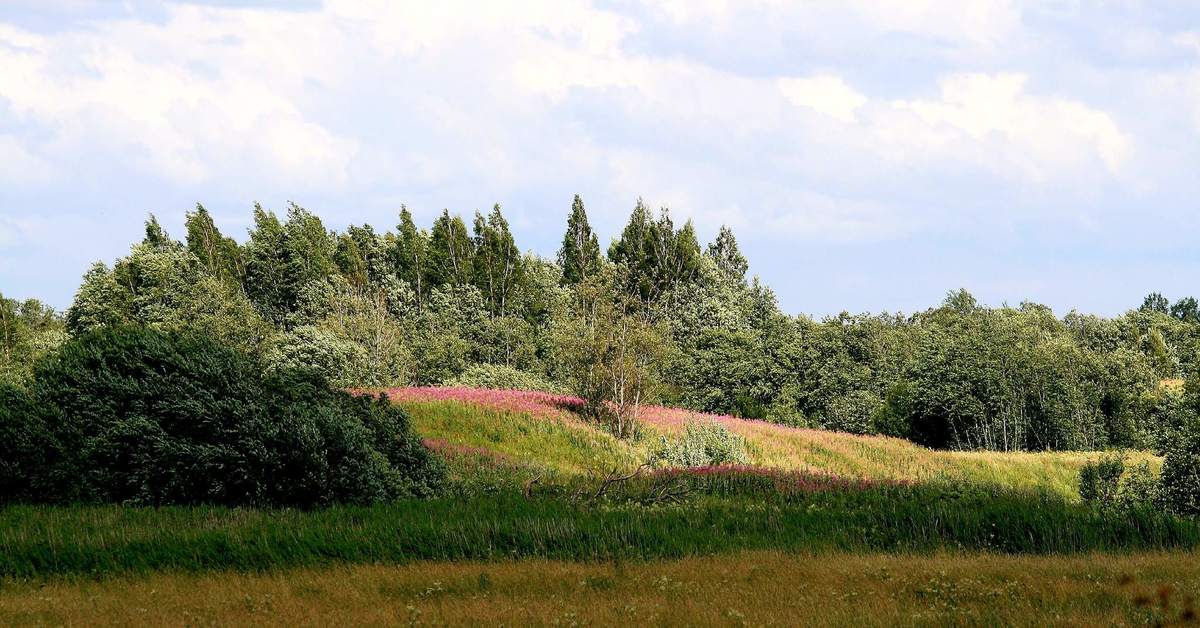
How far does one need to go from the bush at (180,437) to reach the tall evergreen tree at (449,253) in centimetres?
6476

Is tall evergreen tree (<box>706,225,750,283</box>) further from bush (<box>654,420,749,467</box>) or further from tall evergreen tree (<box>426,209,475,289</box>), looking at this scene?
bush (<box>654,420,749,467</box>)

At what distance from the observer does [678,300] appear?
87125 mm

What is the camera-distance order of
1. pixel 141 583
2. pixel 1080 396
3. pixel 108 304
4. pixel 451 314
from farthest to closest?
pixel 451 314
pixel 108 304
pixel 1080 396
pixel 141 583

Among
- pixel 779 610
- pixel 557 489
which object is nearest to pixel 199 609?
pixel 779 610

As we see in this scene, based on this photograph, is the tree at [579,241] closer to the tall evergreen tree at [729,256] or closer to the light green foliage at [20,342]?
the tall evergreen tree at [729,256]

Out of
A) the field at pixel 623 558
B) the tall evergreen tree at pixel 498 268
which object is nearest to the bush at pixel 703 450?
the field at pixel 623 558

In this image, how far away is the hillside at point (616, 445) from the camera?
1287 inches

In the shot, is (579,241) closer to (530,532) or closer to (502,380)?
(502,380)

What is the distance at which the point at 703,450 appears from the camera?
31781 mm

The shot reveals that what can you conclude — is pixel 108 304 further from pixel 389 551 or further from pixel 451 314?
pixel 389 551

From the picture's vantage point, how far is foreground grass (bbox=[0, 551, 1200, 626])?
38.5 ft

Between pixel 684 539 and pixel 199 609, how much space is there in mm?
7469

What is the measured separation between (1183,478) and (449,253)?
69.5 meters

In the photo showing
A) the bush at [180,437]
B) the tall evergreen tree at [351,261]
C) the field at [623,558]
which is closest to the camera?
the field at [623,558]
